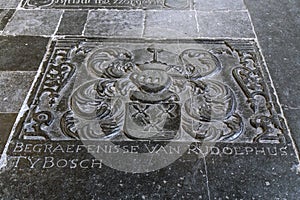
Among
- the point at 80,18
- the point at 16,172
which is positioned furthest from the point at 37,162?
the point at 80,18

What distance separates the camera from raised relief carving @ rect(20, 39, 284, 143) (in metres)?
2.02

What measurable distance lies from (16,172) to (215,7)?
2.03 meters

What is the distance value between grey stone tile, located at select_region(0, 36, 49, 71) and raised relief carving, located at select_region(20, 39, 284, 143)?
4.0 inches

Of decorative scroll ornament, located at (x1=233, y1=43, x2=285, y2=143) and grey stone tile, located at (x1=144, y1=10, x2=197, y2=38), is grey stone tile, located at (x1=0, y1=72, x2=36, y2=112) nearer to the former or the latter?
grey stone tile, located at (x1=144, y1=10, x2=197, y2=38)

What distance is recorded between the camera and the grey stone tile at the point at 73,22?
282 centimetres

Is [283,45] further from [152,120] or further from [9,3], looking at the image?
[9,3]

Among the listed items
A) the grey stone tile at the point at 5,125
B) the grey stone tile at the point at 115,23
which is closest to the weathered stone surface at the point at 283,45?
the grey stone tile at the point at 115,23

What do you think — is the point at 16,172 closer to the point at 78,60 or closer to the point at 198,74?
the point at 78,60

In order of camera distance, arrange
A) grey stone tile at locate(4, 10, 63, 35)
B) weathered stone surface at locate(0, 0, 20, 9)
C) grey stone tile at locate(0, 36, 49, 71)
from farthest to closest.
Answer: weathered stone surface at locate(0, 0, 20, 9), grey stone tile at locate(4, 10, 63, 35), grey stone tile at locate(0, 36, 49, 71)

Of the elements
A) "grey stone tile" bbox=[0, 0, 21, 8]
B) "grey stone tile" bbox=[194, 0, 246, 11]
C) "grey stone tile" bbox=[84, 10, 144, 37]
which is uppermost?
"grey stone tile" bbox=[194, 0, 246, 11]

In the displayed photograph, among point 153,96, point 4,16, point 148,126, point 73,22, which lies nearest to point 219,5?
point 73,22

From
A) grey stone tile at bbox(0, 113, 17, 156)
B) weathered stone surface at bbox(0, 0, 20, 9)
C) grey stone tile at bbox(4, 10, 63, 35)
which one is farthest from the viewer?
weathered stone surface at bbox(0, 0, 20, 9)

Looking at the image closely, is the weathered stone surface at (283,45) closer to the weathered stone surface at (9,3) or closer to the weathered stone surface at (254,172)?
the weathered stone surface at (254,172)

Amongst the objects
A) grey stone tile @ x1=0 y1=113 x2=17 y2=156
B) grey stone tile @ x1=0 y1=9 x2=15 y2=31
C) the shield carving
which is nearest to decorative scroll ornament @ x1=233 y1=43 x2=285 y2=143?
the shield carving
